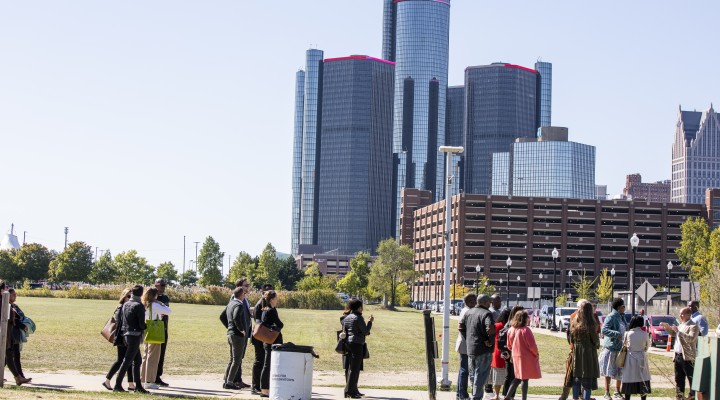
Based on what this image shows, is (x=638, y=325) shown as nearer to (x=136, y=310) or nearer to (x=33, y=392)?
(x=136, y=310)

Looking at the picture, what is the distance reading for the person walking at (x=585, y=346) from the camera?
17.3 meters

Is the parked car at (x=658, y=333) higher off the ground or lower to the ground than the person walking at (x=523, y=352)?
lower

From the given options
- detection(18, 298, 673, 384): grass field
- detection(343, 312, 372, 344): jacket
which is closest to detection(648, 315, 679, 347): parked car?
detection(18, 298, 673, 384): grass field

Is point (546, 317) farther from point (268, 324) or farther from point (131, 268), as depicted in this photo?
point (131, 268)

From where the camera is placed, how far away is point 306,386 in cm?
1742

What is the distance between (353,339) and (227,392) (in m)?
2.70

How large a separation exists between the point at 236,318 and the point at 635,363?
24.1 ft

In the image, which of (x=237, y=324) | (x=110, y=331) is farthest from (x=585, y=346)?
(x=110, y=331)

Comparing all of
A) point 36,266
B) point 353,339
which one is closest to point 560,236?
point 36,266

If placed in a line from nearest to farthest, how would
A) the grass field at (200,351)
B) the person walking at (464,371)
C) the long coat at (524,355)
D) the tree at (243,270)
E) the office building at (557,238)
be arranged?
1. the long coat at (524,355)
2. the person walking at (464,371)
3. the grass field at (200,351)
4. the tree at (243,270)
5. the office building at (557,238)

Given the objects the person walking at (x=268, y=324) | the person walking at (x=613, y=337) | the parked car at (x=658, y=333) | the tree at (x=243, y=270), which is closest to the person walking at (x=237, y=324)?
the person walking at (x=268, y=324)

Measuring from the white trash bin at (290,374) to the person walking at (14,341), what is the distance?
15.5ft

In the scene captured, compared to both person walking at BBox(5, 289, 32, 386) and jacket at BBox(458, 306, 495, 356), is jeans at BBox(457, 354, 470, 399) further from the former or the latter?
person walking at BBox(5, 289, 32, 386)

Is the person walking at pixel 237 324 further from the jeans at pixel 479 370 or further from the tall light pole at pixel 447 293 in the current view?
the tall light pole at pixel 447 293
